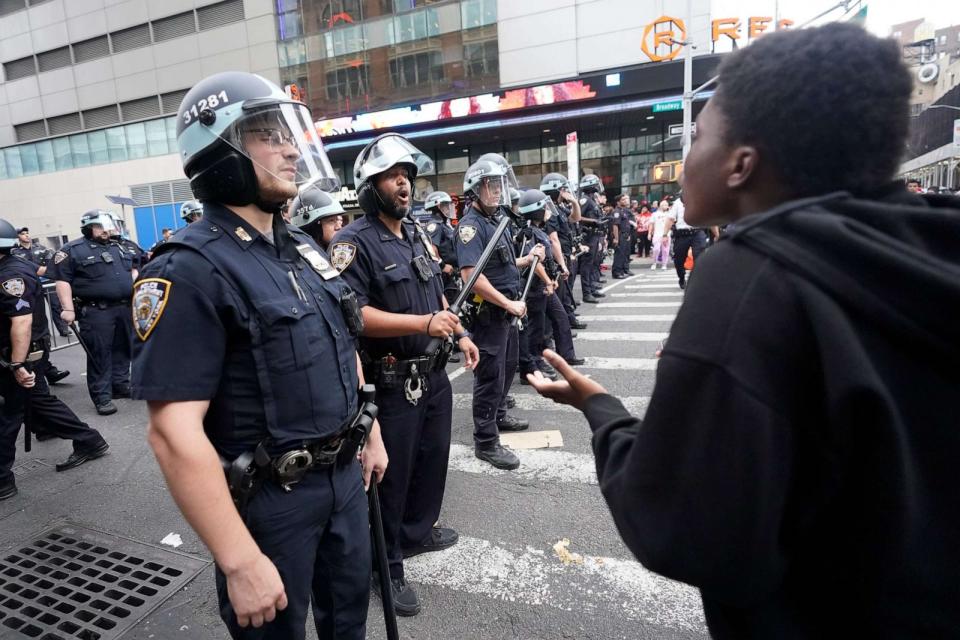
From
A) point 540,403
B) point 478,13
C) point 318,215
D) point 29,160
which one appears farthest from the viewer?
point 29,160

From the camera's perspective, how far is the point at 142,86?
3106 centimetres

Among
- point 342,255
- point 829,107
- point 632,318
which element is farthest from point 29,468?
point 632,318

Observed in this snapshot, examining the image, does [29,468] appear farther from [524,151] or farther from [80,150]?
[80,150]

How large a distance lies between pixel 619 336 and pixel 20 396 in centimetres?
697

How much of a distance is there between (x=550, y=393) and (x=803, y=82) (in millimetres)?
896

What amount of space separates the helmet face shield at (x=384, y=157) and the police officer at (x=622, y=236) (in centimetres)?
1207

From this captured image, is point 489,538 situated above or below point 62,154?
below

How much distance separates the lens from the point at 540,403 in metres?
5.81

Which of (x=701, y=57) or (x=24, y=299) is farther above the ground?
(x=701, y=57)

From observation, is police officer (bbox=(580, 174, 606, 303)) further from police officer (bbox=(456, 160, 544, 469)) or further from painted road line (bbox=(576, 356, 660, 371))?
police officer (bbox=(456, 160, 544, 469))

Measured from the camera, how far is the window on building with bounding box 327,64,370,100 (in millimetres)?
26719

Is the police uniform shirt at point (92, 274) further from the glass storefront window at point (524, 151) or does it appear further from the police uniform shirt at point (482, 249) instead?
the glass storefront window at point (524, 151)

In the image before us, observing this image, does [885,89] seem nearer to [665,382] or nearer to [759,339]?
[759,339]

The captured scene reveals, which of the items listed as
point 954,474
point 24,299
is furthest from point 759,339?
point 24,299
